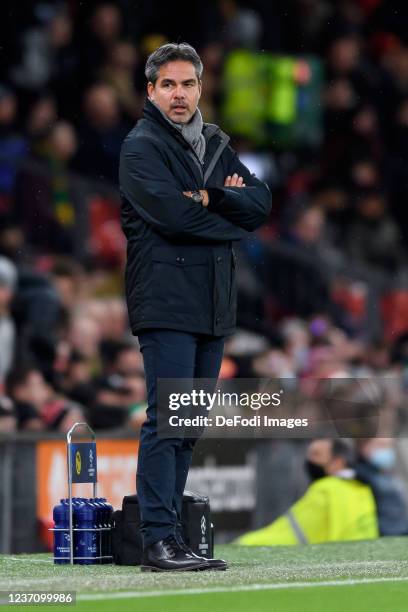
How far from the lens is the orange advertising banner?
10820 mm

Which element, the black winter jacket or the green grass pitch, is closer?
the green grass pitch

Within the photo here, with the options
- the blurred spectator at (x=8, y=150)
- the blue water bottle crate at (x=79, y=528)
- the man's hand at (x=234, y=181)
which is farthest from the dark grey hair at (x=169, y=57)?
the blurred spectator at (x=8, y=150)

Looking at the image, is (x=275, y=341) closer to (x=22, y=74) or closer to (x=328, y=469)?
(x=22, y=74)

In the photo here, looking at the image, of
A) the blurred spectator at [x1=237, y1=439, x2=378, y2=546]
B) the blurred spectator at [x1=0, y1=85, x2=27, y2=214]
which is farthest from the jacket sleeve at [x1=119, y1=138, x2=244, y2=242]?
the blurred spectator at [x1=0, y1=85, x2=27, y2=214]

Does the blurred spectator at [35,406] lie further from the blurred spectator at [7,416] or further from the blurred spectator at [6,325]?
the blurred spectator at [6,325]

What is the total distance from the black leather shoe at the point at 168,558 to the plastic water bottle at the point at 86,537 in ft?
2.03

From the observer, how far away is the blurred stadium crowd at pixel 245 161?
1273 cm

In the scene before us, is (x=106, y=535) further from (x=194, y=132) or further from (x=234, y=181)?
(x=194, y=132)

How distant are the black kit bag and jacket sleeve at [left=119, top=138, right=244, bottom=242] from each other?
1194 mm

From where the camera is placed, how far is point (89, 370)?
1283cm

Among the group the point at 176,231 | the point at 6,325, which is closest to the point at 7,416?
the point at 6,325

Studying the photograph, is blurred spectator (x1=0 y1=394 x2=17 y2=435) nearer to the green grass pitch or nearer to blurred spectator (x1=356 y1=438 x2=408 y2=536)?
blurred spectator (x1=356 y1=438 x2=408 y2=536)

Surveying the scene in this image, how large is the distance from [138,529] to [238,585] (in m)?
1.12

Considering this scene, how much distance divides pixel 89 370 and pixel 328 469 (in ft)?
8.61
